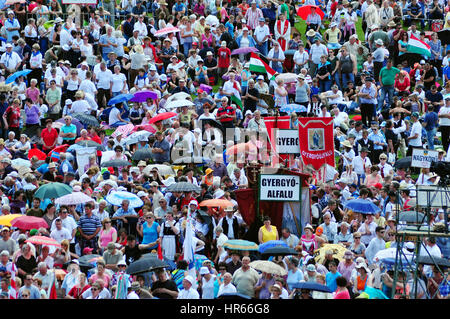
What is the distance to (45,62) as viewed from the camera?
1270 inches

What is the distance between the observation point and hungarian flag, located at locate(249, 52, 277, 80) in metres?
30.3

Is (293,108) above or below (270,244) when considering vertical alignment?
above

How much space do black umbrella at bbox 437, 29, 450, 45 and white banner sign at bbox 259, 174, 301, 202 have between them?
12.4 metres

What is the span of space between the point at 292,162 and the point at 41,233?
237 inches

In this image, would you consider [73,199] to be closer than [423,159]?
Yes

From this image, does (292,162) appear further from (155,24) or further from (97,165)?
(155,24)

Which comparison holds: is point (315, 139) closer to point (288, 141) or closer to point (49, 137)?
point (288, 141)

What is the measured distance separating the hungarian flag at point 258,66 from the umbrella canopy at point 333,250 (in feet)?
33.3

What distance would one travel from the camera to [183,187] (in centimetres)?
2316

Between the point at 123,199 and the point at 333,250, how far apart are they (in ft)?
14.0

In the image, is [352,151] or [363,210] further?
[352,151]

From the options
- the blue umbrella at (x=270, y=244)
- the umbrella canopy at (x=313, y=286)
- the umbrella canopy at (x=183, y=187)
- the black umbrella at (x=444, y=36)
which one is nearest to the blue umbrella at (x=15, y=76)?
the umbrella canopy at (x=183, y=187)

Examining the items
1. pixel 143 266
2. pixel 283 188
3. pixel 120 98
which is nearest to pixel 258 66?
pixel 120 98

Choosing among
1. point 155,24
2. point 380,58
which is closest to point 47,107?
point 155,24
